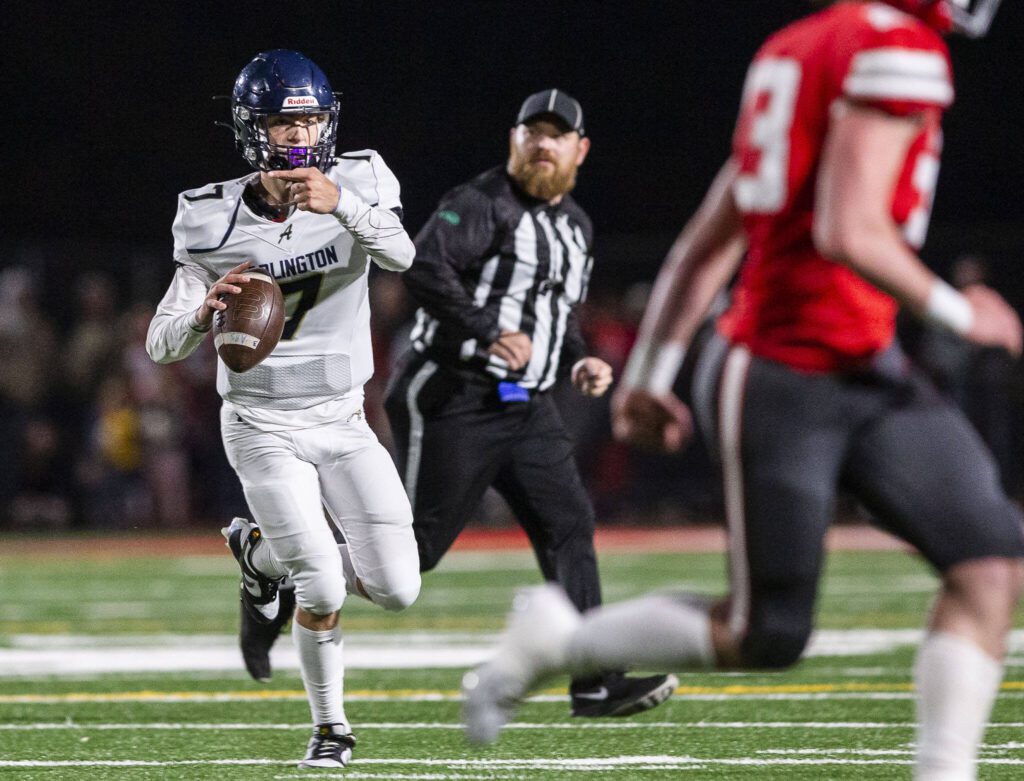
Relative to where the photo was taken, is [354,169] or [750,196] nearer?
[750,196]

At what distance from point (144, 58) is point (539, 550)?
1752 cm

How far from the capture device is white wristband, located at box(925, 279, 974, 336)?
3014 mm

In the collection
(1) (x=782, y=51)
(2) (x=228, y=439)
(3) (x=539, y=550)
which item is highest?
(1) (x=782, y=51)

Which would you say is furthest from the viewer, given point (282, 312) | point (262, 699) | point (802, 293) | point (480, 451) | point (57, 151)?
point (57, 151)

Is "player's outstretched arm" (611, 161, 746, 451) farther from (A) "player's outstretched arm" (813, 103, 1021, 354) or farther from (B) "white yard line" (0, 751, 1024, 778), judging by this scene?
(B) "white yard line" (0, 751, 1024, 778)

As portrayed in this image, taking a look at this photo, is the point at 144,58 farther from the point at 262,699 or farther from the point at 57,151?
the point at 262,699

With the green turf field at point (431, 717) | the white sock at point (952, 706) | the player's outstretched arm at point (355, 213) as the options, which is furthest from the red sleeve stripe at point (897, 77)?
the green turf field at point (431, 717)

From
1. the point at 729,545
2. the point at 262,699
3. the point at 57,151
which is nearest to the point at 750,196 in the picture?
the point at 729,545

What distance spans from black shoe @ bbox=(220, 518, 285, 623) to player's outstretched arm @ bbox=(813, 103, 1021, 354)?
90.9 inches

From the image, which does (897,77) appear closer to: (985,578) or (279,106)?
(985,578)

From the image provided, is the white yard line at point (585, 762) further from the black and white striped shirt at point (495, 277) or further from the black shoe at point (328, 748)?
the black and white striped shirt at point (495, 277)

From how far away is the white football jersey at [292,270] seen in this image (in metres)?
4.65

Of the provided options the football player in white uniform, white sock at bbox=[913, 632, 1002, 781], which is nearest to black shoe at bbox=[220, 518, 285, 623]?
the football player in white uniform

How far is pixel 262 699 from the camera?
588 centimetres
